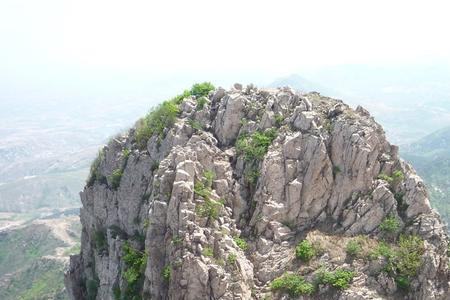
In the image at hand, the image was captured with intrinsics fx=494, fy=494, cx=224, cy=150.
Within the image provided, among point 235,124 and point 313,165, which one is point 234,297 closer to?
point 313,165

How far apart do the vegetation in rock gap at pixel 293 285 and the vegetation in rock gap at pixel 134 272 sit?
9.65 metres

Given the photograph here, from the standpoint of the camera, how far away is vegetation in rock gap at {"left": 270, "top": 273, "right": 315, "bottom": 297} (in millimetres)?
32125

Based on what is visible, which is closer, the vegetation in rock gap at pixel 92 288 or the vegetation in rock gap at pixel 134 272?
the vegetation in rock gap at pixel 134 272

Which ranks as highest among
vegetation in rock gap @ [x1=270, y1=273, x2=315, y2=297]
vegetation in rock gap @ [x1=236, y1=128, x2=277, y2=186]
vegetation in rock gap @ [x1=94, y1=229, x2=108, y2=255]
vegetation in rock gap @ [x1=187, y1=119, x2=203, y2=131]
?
vegetation in rock gap @ [x1=187, y1=119, x2=203, y2=131]

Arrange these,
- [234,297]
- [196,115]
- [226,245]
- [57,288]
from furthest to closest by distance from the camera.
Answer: [57,288], [196,115], [226,245], [234,297]

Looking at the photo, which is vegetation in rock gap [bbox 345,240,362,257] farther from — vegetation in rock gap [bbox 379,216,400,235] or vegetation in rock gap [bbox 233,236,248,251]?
vegetation in rock gap [bbox 233,236,248,251]

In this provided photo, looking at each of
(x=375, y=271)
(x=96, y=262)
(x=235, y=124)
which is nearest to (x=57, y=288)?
(x=96, y=262)

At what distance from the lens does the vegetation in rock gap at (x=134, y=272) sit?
36000 millimetres

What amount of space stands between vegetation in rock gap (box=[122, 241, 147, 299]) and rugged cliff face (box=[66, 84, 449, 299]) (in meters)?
0.11

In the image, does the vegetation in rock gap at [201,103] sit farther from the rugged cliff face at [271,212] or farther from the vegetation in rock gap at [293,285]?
the vegetation in rock gap at [293,285]

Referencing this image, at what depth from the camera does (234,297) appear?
31281 millimetres

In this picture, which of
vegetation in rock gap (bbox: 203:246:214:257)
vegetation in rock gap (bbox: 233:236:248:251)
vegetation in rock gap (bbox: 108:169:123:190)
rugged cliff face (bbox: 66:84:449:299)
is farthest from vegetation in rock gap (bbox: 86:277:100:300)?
vegetation in rock gap (bbox: 203:246:214:257)

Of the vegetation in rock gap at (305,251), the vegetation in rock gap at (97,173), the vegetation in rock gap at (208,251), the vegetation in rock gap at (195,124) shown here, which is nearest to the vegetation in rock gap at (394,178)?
the vegetation in rock gap at (305,251)

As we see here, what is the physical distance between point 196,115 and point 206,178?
9.14 metres
